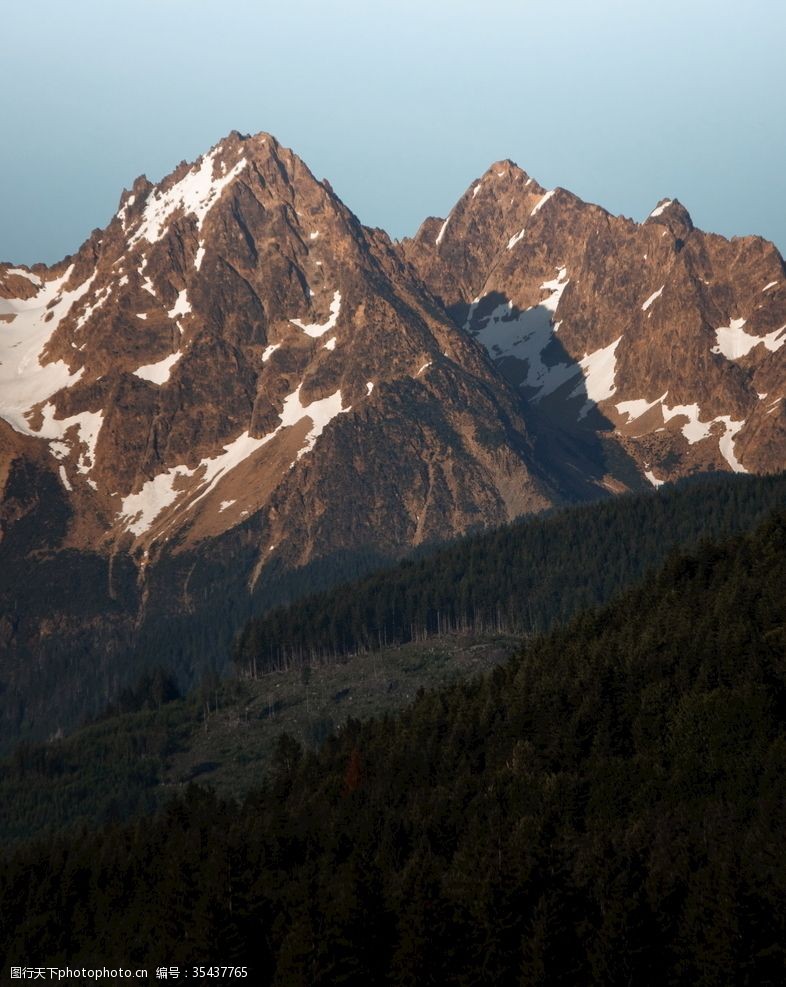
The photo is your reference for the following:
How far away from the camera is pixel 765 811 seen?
13662 centimetres

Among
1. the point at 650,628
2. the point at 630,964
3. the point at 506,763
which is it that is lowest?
the point at 630,964

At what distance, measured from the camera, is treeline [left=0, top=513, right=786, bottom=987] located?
346 feet

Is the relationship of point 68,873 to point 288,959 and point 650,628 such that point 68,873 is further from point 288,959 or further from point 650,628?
point 650,628

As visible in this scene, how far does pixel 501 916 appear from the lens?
108 meters

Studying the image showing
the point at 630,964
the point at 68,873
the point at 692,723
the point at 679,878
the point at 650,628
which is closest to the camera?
the point at 630,964

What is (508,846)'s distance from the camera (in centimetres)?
11844

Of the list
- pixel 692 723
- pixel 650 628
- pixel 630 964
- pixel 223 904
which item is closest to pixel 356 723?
pixel 650 628

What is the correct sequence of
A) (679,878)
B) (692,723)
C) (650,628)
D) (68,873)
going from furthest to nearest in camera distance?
1. (650,628)
2. (692,723)
3. (68,873)
4. (679,878)

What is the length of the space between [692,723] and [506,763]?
17.6 m

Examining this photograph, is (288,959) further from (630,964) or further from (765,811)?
(765,811)

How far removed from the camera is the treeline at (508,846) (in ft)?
346

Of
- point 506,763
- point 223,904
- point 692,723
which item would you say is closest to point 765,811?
point 692,723

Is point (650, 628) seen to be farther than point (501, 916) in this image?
Yes

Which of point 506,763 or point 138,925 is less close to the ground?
point 506,763
